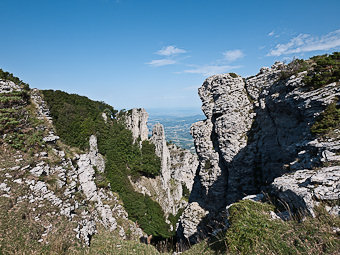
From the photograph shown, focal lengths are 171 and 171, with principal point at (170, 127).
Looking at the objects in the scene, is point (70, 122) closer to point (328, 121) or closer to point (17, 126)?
point (17, 126)

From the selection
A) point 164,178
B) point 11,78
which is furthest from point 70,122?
point 164,178

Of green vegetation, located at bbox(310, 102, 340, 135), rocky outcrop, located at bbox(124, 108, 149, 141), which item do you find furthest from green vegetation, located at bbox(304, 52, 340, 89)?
rocky outcrop, located at bbox(124, 108, 149, 141)

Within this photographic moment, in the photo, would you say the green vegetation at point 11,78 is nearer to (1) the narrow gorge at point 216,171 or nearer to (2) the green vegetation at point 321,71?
(1) the narrow gorge at point 216,171

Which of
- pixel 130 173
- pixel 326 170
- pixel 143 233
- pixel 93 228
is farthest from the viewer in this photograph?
pixel 130 173

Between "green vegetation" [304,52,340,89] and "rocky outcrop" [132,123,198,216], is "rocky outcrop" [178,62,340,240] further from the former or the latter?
"rocky outcrop" [132,123,198,216]

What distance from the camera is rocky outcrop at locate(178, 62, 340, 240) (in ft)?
44.8

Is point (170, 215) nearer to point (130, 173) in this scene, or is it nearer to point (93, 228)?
point (130, 173)

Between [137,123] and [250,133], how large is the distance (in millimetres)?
41875

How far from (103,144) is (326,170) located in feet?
143

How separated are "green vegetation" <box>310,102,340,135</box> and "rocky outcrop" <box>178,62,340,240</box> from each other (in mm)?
462

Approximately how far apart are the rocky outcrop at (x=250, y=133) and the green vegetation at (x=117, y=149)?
14904 millimetres

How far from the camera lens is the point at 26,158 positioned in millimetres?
16828

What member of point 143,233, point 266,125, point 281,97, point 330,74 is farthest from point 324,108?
point 143,233

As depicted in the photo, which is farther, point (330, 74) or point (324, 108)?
point (330, 74)
